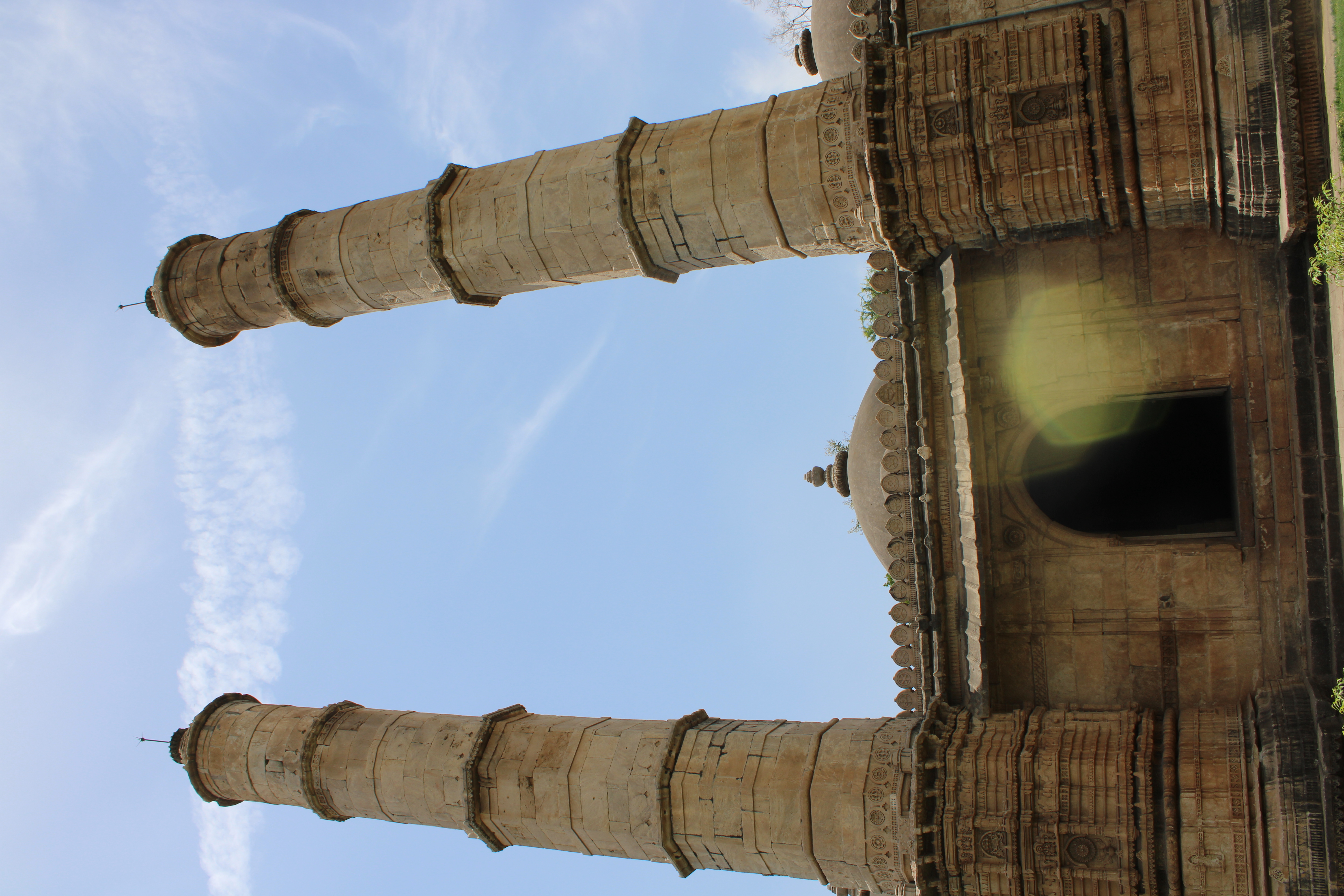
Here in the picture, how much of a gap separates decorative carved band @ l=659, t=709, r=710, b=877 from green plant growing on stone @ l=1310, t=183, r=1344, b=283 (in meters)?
7.37

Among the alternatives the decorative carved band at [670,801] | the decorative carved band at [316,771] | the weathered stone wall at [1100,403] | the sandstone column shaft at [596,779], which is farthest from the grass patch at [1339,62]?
the decorative carved band at [316,771]

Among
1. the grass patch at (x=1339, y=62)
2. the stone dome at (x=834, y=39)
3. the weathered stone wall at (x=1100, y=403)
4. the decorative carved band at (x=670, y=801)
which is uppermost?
the stone dome at (x=834, y=39)

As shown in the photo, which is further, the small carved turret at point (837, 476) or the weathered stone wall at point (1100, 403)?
the small carved turret at point (837, 476)

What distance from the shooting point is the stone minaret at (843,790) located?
323 inches

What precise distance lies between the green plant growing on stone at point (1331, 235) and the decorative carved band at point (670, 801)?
7.37 meters

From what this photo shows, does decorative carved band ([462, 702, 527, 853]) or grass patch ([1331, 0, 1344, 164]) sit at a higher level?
grass patch ([1331, 0, 1344, 164])

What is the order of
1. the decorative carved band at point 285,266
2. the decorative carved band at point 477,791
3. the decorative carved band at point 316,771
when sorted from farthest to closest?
the decorative carved band at point 285,266
the decorative carved band at point 316,771
the decorative carved band at point 477,791

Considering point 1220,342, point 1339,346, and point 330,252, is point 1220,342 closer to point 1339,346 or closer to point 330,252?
point 1339,346

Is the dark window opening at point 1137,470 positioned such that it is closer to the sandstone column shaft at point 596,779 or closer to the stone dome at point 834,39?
the sandstone column shaft at point 596,779

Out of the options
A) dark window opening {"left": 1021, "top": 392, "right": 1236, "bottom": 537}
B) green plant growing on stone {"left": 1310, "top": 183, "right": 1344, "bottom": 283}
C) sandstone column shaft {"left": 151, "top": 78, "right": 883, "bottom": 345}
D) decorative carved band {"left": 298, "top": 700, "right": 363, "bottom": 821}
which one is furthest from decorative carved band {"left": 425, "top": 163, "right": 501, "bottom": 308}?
green plant growing on stone {"left": 1310, "top": 183, "right": 1344, "bottom": 283}

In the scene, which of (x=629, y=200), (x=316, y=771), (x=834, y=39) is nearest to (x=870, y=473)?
(x=629, y=200)

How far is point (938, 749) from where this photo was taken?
8.99 m

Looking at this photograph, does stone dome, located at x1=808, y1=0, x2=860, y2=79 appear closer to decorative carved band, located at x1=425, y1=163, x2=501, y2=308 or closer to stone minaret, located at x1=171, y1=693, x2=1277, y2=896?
decorative carved band, located at x1=425, y1=163, x2=501, y2=308

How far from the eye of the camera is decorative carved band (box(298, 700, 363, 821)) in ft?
36.4
